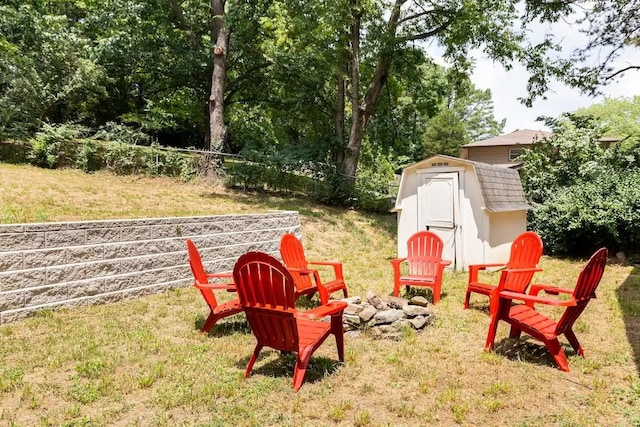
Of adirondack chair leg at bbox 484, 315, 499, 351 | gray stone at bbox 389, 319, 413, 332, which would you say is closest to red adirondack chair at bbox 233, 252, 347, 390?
gray stone at bbox 389, 319, 413, 332

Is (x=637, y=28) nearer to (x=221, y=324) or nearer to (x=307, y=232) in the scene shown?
(x=307, y=232)

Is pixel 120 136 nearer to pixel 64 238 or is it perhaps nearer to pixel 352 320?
pixel 64 238

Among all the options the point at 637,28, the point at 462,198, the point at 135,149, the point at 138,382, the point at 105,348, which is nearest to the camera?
the point at 138,382

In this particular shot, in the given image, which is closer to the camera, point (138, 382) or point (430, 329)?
point (138, 382)

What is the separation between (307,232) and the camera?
31.0ft

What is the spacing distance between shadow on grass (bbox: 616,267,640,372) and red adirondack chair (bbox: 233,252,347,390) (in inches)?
114

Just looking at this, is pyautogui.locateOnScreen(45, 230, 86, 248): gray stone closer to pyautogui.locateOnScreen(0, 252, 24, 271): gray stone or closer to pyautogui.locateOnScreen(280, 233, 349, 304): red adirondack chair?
pyautogui.locateOnScreen(0, 252, 24, 271): gray stone

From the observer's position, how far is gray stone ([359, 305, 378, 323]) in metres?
4.37

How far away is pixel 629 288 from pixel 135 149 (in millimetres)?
10788

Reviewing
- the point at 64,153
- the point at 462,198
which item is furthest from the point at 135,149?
the point at 462,198

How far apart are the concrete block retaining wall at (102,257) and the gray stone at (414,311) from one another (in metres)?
3.32

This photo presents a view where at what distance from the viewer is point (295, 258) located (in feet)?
18.0

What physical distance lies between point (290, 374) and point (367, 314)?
1.33 metres

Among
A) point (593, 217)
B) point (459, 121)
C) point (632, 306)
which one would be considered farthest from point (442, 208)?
point (459, 121)
